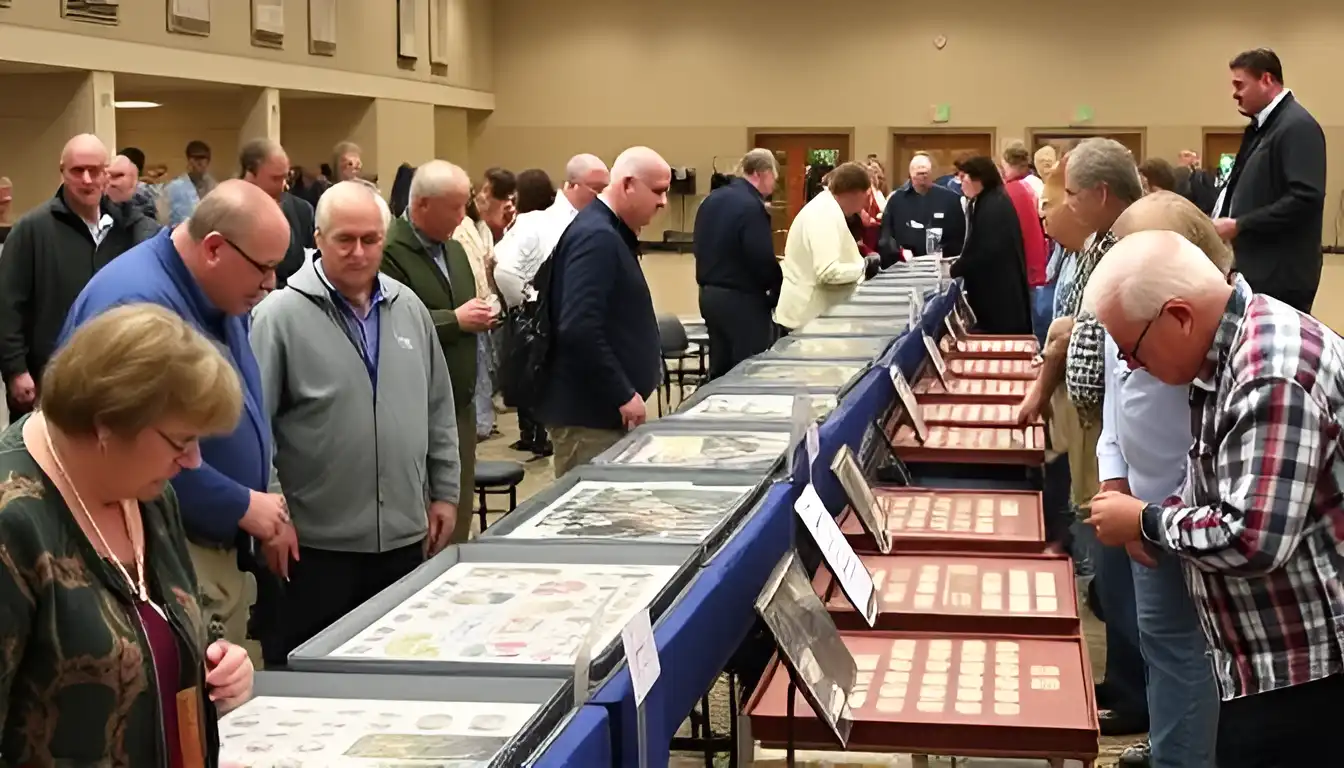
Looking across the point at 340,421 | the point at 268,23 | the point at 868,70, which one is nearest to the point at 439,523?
the point at 340,421

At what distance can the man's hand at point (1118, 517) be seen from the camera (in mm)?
2352

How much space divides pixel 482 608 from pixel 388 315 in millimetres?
1318

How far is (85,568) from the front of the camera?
1485mm

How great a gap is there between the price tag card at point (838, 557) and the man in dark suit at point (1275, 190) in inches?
115

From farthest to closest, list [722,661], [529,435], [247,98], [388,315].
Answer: [247,98] → [529,435] → [388,315] → [722,661]

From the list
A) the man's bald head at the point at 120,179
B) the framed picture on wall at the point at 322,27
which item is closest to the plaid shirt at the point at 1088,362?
the man's bald head at the point at 120,179

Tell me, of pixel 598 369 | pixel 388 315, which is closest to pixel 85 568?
pixel 388 315

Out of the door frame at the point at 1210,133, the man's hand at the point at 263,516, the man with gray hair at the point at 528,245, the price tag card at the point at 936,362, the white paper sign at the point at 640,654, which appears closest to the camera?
the white paper sign at the point at 640,654

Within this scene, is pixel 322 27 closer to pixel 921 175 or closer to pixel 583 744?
pixel 921 175

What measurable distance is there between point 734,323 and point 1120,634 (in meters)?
3.85

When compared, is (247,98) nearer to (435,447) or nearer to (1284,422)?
(435,447)

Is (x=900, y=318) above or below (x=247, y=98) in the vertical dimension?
below

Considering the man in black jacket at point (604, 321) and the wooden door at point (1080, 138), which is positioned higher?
the wooden door at point (1080, 138)

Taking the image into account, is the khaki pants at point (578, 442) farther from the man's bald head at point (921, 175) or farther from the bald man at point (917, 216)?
the man's bald head at point (921, 175)
